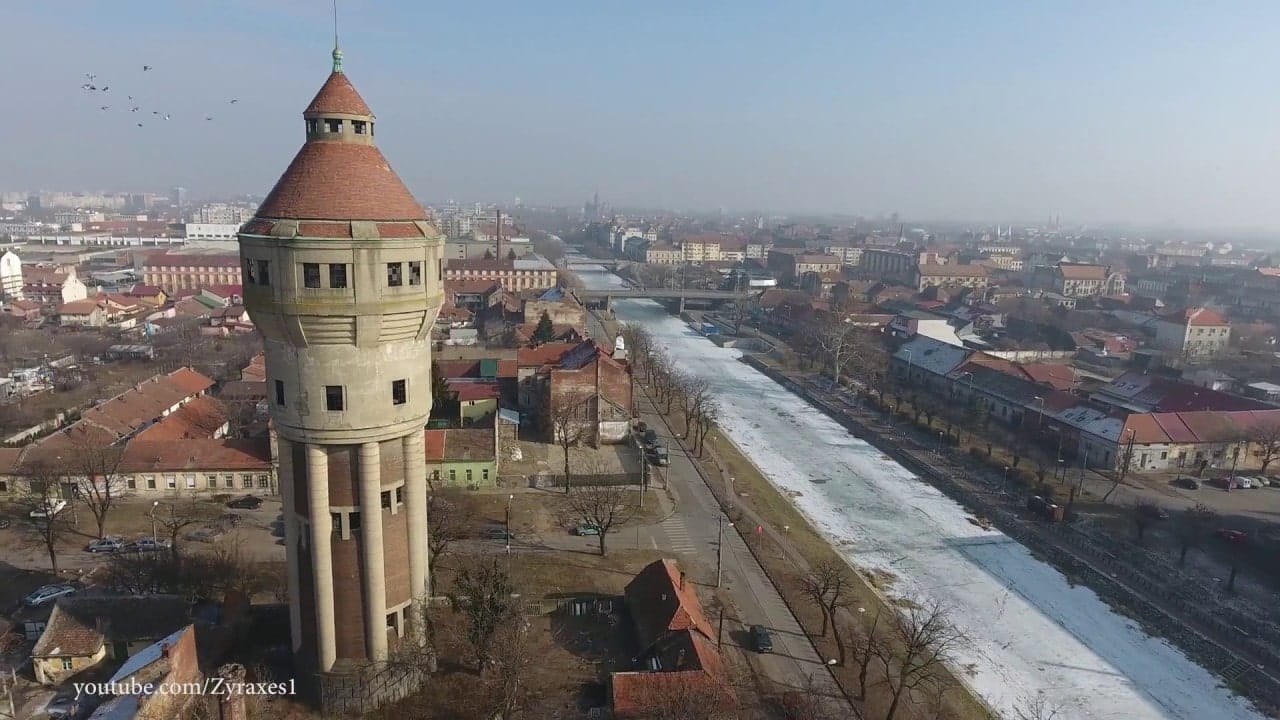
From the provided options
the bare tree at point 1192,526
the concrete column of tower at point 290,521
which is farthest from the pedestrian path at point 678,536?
the bare tree at point 1192,526

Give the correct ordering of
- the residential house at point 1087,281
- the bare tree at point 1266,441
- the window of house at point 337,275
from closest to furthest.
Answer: the window of house at point 337,275 < the bare tree at point 1266,441 < the residential house at point 1087,281

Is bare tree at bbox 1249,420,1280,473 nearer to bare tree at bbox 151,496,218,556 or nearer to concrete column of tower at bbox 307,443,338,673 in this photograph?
concrete column of tower at bbox 307,443,338,673

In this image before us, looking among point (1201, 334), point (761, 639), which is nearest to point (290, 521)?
point (761, 639)

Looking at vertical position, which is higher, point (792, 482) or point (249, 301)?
point (249, 301)

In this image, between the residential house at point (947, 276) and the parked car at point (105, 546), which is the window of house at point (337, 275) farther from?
the residential house at point (947, 276)

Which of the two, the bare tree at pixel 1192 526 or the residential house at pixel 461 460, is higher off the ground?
the residential house at pixel 461 460

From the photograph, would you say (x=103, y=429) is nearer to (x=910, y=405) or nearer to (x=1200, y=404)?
(x=910, y=405)

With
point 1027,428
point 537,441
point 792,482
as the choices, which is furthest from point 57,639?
point 1027,428

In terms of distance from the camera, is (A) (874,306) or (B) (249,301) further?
(A) (874,306)
